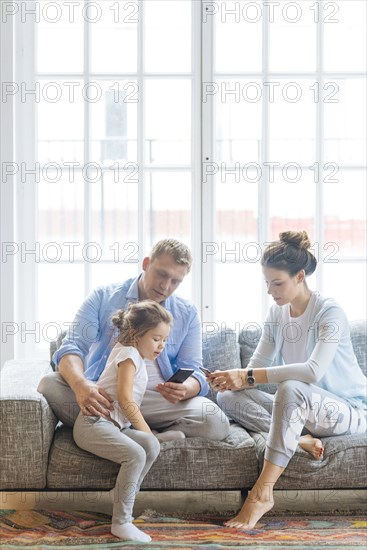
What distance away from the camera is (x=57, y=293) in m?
4.35

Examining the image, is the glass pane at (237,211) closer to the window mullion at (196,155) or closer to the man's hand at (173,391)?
the window mullion at (196,155)

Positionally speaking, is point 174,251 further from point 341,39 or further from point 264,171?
point 341,39

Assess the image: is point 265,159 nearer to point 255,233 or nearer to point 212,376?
point 255,233

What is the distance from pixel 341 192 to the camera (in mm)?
4277

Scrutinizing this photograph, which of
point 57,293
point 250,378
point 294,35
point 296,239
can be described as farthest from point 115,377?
point 294,35

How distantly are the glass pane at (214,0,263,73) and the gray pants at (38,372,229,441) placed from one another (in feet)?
5.91

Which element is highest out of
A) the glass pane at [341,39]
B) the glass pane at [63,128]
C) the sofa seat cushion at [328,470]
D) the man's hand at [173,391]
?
the glass pane at [341,39]

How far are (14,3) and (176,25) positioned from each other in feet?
2.58

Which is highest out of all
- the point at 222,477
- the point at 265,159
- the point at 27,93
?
the point at 27,93

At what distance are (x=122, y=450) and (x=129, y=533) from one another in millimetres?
277

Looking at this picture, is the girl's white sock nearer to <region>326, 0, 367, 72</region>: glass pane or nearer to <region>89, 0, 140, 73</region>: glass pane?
<region>89, 0, 140, 73</region>: glass pane

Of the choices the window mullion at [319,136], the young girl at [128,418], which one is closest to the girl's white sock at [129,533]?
the young girl at [128,418]

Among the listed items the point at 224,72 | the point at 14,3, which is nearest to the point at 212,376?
the point at 224,72

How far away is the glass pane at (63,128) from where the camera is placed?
4.29m
